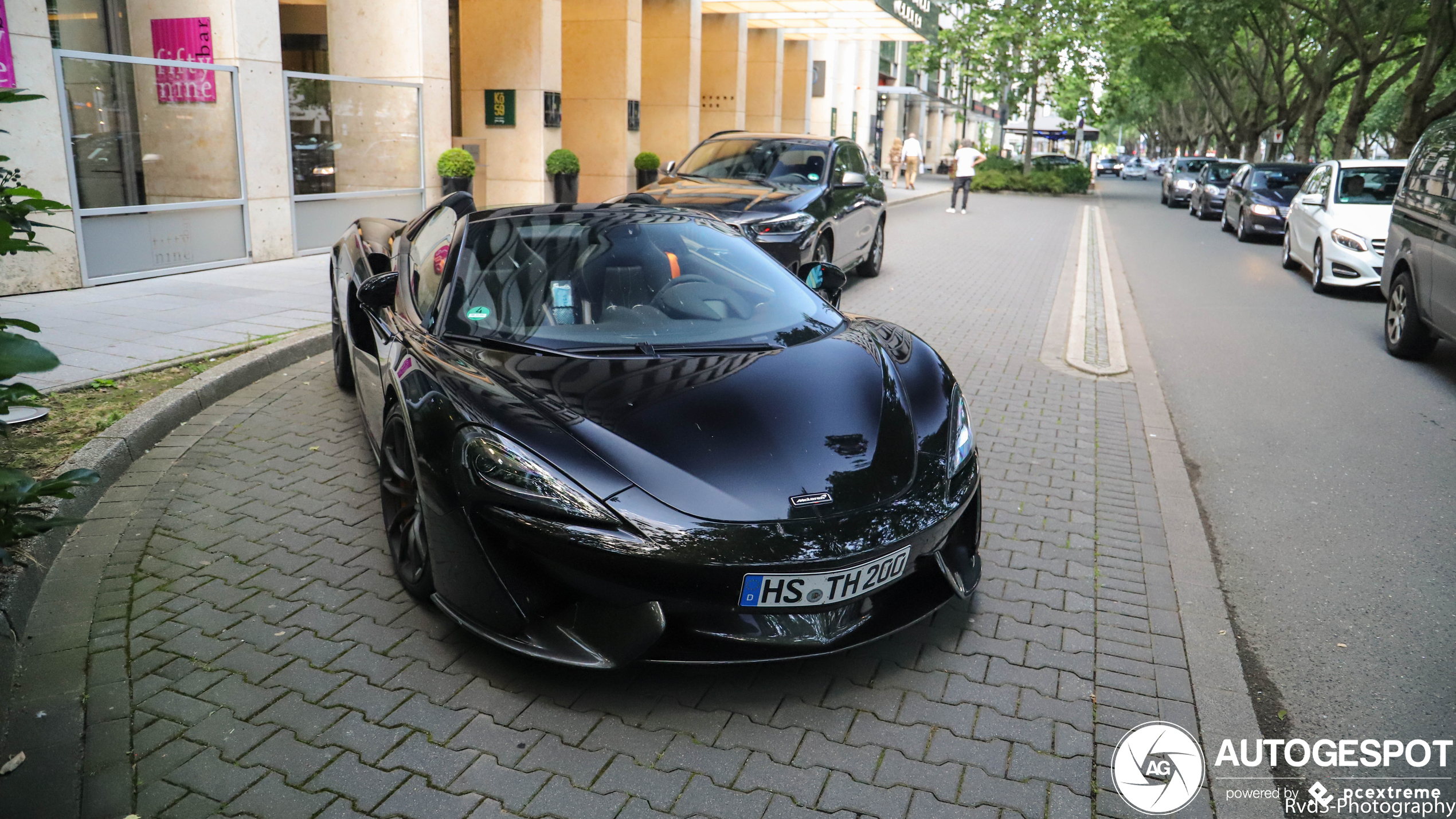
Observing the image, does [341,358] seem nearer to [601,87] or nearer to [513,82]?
[513,82]

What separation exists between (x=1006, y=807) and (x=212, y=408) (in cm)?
522

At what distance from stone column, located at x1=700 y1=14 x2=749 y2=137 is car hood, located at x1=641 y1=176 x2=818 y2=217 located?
15.0m

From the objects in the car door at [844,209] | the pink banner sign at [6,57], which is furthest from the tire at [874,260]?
the pink banner sign at [6,57]

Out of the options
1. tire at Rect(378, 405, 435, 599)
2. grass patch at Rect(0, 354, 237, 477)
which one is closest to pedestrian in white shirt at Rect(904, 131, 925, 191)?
grass patch at Rect(0, 354, 237, 477)

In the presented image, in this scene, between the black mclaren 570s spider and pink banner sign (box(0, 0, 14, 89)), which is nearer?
the black mclaren 570s spider

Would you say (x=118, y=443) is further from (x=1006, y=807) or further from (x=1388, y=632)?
(x=1388, y=632)

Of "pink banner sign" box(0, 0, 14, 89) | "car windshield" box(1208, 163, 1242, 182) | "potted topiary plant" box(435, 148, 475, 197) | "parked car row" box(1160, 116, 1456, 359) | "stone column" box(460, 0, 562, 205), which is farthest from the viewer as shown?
"car windshield" box(1208, 163, 1242, 182)

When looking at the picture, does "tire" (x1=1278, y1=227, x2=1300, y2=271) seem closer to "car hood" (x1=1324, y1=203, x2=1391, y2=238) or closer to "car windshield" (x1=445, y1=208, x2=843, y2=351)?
"car hood" (x1=1324, y1=203, x2=1391, y2=238)

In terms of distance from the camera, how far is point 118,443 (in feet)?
16.7

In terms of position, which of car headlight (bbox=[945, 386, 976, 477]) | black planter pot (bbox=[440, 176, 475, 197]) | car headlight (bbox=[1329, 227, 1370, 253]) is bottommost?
car headlight (bbox=[945, 386, 976, 477])

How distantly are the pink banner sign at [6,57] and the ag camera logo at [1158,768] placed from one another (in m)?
9.96

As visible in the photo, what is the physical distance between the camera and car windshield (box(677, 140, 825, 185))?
11297 millimetres

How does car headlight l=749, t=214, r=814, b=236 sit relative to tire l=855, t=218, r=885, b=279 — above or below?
above

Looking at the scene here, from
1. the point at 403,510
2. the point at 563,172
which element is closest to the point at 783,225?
the point at 403,510
